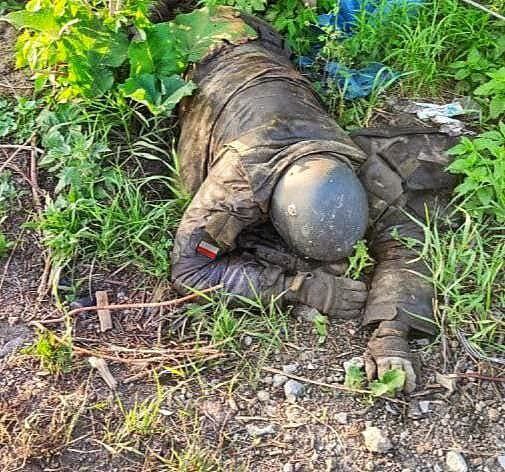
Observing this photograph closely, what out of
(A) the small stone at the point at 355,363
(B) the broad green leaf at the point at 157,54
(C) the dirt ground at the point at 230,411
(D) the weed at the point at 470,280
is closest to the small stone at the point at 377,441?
(C) the dirt ground at the point at 230,411

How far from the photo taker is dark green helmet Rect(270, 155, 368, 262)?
296 centimetres

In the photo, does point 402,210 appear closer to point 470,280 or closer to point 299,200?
point 470,280

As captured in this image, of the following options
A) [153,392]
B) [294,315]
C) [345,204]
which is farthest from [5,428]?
[345,204]

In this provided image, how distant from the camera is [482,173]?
3230 mm

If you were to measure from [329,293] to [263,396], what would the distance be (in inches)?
17.8

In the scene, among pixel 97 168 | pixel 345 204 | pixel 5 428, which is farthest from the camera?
pixel 97 168

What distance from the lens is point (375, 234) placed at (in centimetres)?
334

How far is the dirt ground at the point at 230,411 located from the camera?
275 cm

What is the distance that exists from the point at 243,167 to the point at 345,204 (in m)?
0.41

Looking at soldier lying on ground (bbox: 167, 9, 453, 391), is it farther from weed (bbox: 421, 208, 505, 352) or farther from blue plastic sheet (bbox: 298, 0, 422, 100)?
blue plastic sheet (bbox: 298, 0, 422, 100)

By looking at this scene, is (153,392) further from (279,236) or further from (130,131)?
(130,131)

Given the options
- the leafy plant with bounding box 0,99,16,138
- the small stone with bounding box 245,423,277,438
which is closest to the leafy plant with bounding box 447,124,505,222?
the small stone with bounding box 245,423,277,438

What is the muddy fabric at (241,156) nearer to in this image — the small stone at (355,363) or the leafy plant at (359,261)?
the leafy plant at (359,261)

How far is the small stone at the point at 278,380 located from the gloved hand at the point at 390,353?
28 centimetres
